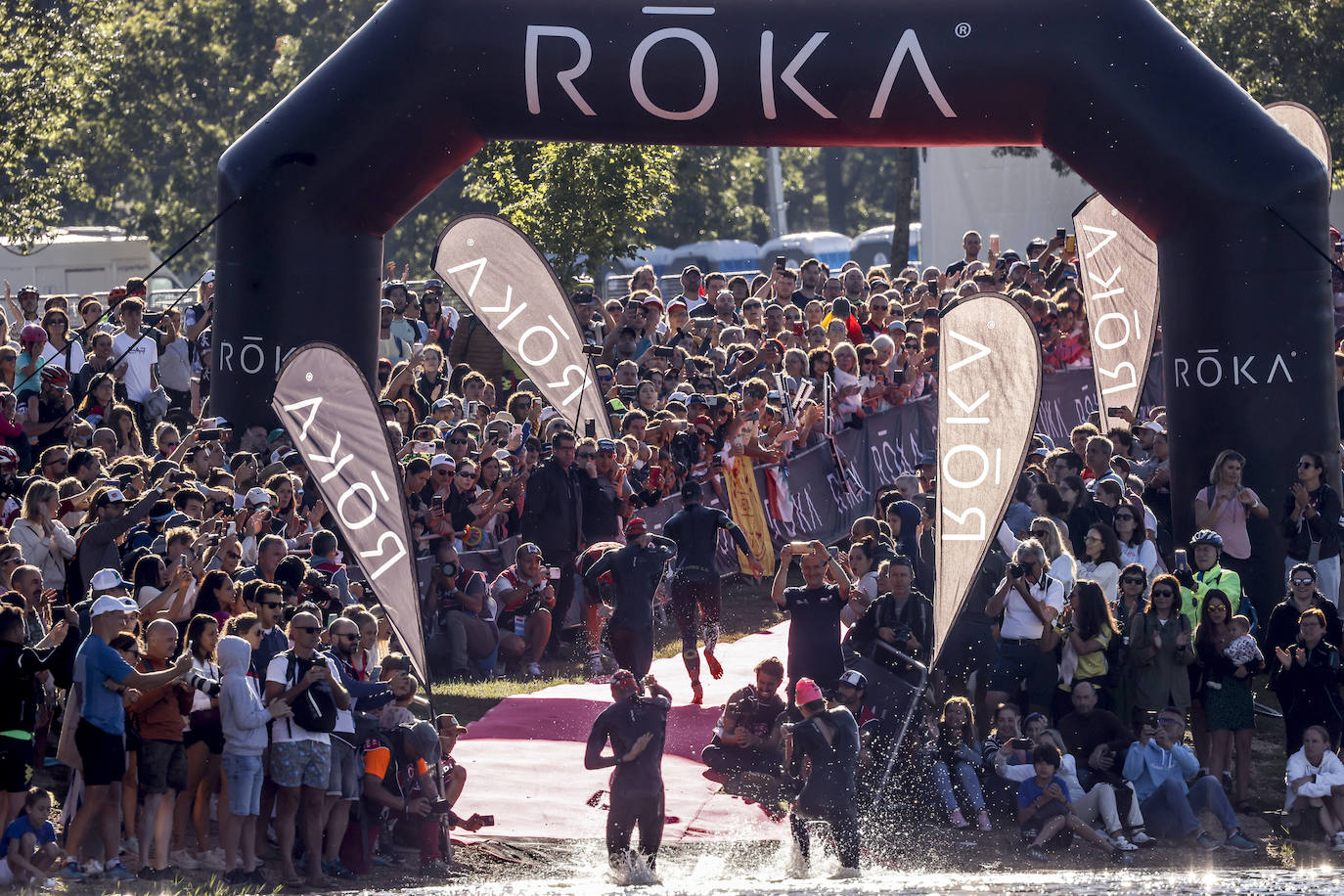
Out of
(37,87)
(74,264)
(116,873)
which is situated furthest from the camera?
(74,264)

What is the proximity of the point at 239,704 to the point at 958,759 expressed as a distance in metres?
4.62

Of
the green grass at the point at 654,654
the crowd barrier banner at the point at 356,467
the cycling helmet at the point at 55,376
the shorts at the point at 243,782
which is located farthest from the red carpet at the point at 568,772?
the cycling helmet at the point at 55,376

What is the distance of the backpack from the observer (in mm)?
10500

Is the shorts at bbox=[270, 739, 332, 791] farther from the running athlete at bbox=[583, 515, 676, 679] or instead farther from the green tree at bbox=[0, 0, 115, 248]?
the green tree at bbox=[0, 0, 115, 248]

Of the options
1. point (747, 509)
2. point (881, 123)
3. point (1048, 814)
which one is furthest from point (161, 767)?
point (747, 509)

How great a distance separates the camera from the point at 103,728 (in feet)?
32.4

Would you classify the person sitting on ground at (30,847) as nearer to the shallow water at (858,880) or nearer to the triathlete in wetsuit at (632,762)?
the shallow water at (858,880)

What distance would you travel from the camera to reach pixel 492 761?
12.5 m

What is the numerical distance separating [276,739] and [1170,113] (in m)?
7.46

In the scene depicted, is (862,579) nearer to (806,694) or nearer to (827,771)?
(806,694)

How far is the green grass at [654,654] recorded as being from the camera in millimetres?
13703

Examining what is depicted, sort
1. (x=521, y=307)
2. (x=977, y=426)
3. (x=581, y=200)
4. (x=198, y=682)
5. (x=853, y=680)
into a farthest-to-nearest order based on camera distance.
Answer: (x=581, y=200)
(x=521, y=307)
(x=977, y=426)
(x=853, y=680)
(x=198, y=682)

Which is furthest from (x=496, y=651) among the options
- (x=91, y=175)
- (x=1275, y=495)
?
(x=91, y=175)

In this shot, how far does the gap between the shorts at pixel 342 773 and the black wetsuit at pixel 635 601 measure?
10.1 ft
